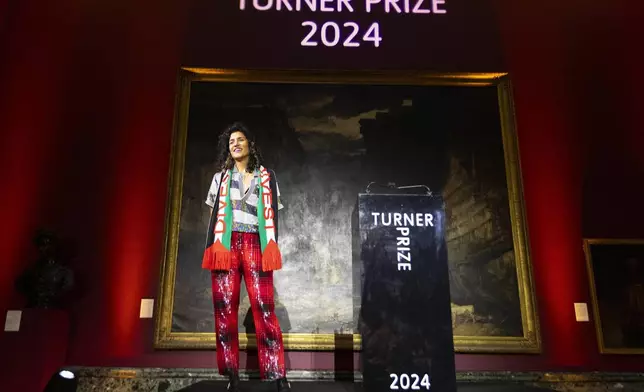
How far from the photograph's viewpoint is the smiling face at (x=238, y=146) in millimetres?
4066

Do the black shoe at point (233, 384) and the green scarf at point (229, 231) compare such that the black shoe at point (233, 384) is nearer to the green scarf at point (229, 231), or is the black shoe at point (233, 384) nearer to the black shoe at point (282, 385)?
the black shoe at point (282, 385)

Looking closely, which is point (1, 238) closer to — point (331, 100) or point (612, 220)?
point (331, 100)

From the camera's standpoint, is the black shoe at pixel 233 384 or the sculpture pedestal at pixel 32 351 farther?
the sculpture pedestal at pixel 32 351

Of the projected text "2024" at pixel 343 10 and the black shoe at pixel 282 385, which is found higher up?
the projected text "2024" at pixel 343 10

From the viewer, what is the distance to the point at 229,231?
384 cm

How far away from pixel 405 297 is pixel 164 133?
291 cm

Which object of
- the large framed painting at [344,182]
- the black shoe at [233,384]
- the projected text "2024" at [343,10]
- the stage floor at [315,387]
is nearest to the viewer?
the black shoe at [233,384]

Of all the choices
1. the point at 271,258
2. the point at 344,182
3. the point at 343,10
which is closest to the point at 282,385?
the point at 271,258

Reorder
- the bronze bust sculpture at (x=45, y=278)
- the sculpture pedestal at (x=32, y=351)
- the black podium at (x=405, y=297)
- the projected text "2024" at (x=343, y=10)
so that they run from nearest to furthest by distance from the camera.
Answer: the black podium at (x=405, y=297) → the sculpture pedestal at (x=32, y=351) → the bronze bust sculpture at (x=45, y=278) → the projected text "2024" at (x=343, y=10)

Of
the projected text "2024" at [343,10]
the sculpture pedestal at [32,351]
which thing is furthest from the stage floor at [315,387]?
the projected text "2024" at [343,10]

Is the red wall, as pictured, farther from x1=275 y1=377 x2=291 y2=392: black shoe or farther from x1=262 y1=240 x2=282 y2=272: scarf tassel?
x1=262 y1=240 x2=282 y2=272: scarf tassel

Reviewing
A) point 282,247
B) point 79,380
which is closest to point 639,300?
point 282,247

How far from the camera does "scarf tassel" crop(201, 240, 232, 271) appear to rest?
375 centimetres

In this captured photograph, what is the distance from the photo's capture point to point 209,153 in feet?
16.1
